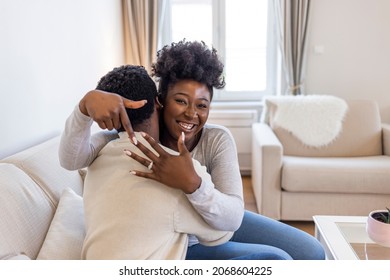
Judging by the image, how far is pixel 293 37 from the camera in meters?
2.90

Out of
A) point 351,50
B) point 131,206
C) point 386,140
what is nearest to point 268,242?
point 131,206

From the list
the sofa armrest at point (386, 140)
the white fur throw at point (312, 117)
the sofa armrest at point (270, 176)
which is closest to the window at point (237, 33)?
the white fur throw at point (312, 117)

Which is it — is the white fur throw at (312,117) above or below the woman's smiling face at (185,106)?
below

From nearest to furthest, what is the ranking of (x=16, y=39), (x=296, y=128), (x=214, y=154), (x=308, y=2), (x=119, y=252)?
1. (x=119, y=252)
2. (x=214, y=154)
3. (x=16, y=39)
4. (x=296, y=128)
5. (x=308, y=2)

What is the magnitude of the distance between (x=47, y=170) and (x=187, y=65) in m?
0.57

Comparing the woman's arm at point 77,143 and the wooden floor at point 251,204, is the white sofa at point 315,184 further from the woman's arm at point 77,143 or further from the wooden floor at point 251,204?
the woman's arm at point 77,143

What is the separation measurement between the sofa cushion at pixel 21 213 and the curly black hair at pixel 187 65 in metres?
0.45

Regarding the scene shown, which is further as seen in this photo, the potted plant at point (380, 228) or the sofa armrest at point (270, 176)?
the sofa armrest at point (270, 176)

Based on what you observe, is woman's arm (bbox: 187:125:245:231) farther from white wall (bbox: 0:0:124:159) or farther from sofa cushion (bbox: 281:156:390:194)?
sofa cushion (bbox: 281:156:390:194)

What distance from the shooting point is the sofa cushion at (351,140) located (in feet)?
7.88

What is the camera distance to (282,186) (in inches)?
82.1
